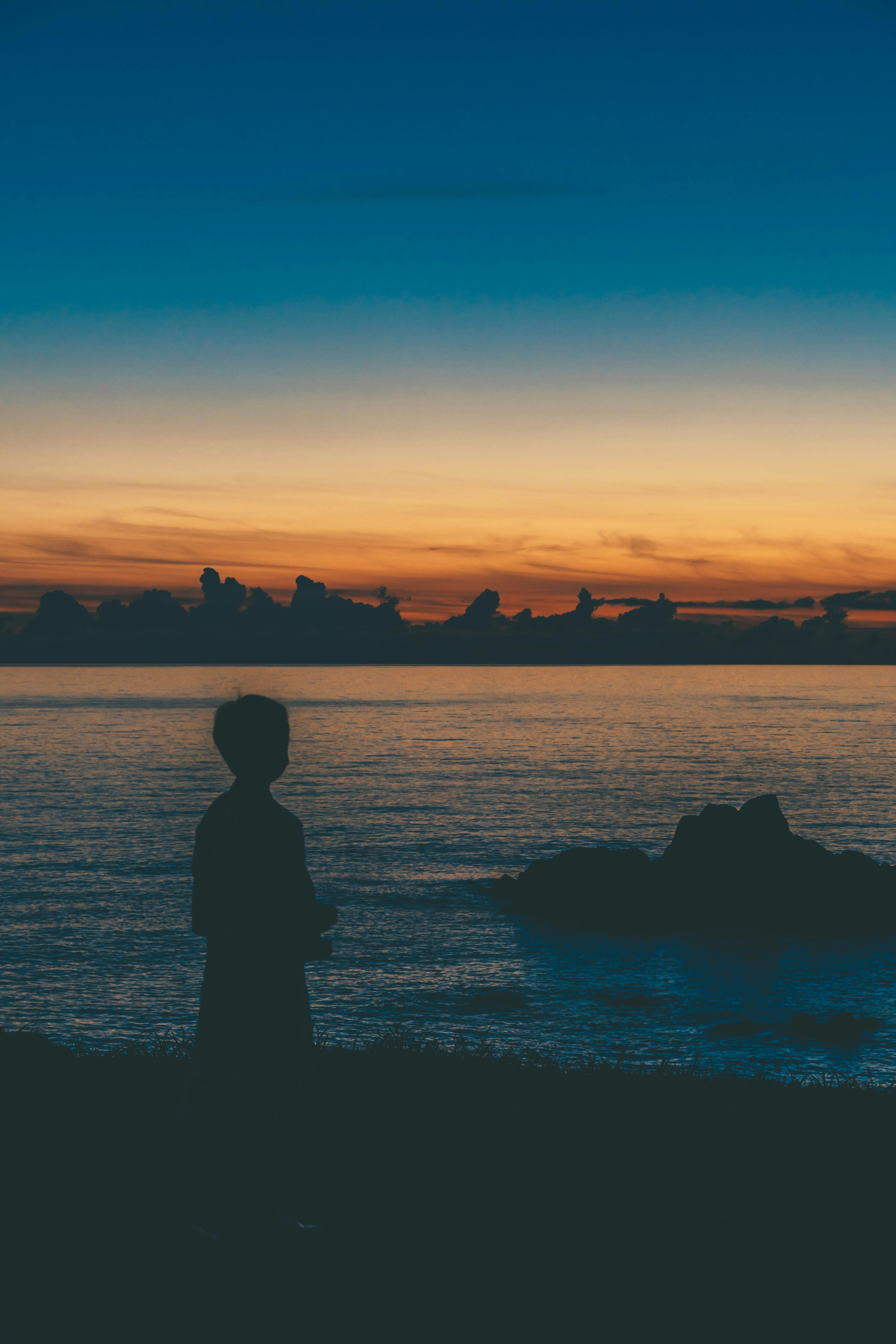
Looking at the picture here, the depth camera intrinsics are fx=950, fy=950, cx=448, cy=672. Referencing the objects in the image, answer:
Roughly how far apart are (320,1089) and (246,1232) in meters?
3.30

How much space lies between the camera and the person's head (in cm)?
626

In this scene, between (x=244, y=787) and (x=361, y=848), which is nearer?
(x=244, y=787)

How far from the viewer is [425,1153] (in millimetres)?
8031

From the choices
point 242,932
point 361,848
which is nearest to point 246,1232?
point 242,932

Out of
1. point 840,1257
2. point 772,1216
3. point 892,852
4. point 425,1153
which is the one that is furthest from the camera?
point 892,852

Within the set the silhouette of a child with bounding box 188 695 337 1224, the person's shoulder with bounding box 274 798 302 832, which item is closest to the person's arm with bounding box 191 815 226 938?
the silhouette of a child with bounding box 188 695 337 1224

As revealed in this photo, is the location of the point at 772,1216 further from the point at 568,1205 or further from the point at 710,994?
the point at 710,994

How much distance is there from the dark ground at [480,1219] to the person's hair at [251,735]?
110 inches

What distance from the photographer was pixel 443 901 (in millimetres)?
36094

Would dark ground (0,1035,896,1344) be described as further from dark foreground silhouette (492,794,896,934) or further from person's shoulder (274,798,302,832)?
dark foreground silhouette (492,794,896,934)

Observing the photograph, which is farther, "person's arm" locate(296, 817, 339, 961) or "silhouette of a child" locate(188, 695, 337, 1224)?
"person's arm" locate(296, 817, 339, 961)

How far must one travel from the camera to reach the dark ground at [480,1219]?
5773 mm

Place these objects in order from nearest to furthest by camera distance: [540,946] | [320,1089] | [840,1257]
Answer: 1. [840,1257]
2. [320,1089]
3. [540,946]

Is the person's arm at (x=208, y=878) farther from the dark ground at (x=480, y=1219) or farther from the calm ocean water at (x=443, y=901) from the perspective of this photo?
the calm ocean water at (x=443, y=901)
